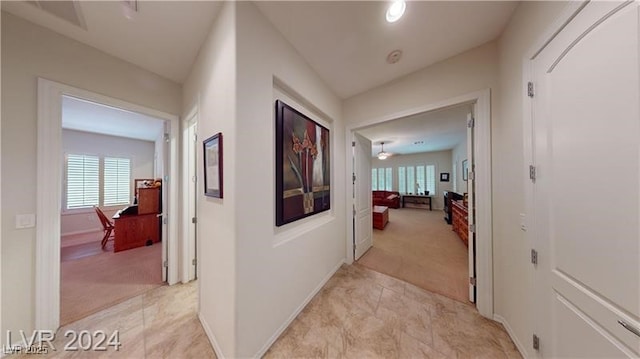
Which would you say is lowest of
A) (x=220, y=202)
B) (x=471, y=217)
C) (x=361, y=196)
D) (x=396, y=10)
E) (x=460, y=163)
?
(x=471, y=217)

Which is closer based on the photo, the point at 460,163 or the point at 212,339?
the point at 212,339

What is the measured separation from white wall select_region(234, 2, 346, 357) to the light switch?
6.09 ft

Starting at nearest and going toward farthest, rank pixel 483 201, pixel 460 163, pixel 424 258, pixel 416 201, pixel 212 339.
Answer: pixel 212 339, pixel 483 201, pixel 424 258, pixel 460 163, pixel 416 201

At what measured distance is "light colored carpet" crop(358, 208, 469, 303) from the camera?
2428mm

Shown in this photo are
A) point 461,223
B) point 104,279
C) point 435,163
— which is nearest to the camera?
point 104,279

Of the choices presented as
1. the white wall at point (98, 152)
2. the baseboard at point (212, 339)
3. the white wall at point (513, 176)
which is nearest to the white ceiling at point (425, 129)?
the white wall at point (513, 176)

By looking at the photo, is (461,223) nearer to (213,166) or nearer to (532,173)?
(532,173)

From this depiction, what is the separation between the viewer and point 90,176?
509 cm

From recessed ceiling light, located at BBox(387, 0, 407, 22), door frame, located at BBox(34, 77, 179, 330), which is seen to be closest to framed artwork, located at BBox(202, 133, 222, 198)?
door frame, located at BBox(34, 77, 179, 330)

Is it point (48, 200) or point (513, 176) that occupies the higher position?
point (513, 176)

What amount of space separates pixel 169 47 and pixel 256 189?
176 centimetres

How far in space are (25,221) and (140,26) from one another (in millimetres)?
1887

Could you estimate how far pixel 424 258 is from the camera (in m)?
Answer: 3.25

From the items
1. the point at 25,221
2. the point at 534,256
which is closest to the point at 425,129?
the point at 534,256
